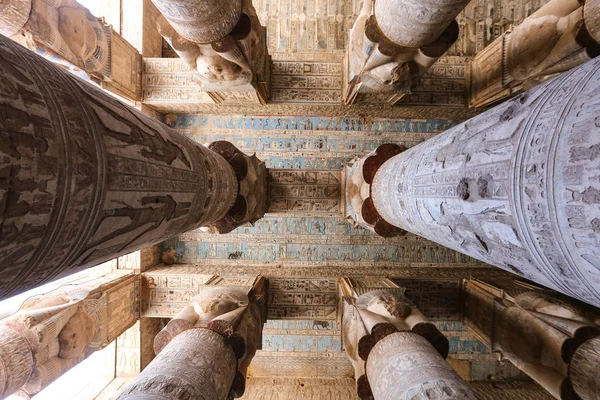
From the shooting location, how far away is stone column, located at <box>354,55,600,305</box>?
40.6 inches

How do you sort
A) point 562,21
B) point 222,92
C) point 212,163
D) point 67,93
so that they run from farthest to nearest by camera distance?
1. point 222,92
2. point 562,21
3. point 212,163
4. point 67,93

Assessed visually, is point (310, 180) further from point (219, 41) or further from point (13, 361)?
point (13, 361)

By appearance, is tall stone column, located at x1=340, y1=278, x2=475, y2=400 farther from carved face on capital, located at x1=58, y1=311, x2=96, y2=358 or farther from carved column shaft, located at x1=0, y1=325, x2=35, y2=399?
carved column shaft, located at x1=0, y1=325, x2=35, y2=399

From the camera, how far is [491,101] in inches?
190

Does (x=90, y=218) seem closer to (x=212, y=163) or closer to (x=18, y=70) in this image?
(x=18, y=70)

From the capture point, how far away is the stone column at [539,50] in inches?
136

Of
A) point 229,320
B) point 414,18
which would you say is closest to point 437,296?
point 229,320

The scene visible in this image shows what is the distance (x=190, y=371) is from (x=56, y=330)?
2.39 meters

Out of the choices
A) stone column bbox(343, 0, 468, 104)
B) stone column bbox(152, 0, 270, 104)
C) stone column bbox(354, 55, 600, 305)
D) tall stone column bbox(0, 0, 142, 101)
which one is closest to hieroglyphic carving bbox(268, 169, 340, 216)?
stone column bbox(152, 0, 270, 104)

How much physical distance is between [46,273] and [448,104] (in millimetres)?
5703

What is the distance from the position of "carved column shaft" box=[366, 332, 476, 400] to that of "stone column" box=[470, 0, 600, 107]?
12.3 ft

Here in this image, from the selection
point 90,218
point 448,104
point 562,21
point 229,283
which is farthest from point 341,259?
point 90,218

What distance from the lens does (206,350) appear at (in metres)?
2.95

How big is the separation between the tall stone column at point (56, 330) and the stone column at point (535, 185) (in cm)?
456
